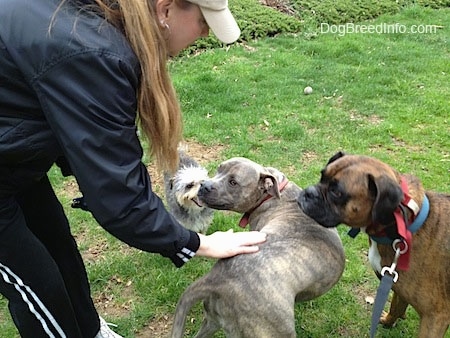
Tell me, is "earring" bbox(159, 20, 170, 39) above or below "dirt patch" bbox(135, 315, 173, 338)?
above

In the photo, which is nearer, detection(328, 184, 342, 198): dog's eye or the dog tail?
the dog tail

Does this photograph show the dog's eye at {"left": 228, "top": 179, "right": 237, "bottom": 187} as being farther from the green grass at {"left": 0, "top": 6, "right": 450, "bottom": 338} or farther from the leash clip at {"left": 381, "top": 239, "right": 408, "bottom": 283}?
the leash clip at {"left": 381, "top": 239, "right": 408, "bottom": 283}

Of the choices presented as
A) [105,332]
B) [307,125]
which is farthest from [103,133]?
[307,125]

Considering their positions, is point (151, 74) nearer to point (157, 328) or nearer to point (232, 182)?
point (232, 182)

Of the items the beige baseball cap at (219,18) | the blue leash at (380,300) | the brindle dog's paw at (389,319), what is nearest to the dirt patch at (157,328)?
the brindle dog's paw at (389,319)

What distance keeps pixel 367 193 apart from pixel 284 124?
3.83m

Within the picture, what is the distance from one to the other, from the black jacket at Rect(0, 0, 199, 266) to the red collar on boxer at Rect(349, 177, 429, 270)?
145cm

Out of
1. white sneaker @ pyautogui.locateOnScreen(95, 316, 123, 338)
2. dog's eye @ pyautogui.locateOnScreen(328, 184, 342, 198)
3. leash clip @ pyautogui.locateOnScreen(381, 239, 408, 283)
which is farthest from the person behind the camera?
white sneaker @ pyautogui.locateOnScreen(95, 316, 123, 338)

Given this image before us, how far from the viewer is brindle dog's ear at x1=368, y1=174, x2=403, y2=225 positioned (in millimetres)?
3061

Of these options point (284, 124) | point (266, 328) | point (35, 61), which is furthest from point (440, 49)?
point (35, 61)

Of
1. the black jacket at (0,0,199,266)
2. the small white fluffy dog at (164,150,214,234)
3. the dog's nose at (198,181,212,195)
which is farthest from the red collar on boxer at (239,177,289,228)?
the black jacket at (0,0,199,266)

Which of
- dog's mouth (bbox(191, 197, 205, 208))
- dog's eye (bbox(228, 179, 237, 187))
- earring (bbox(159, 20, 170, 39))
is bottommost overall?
dog's mouth (bbox(191, 197, 205, 208))

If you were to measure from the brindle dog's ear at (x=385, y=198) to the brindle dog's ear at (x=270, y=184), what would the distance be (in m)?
0.92

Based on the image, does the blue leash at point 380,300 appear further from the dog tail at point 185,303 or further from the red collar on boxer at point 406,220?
the dog tail at point 185,303
